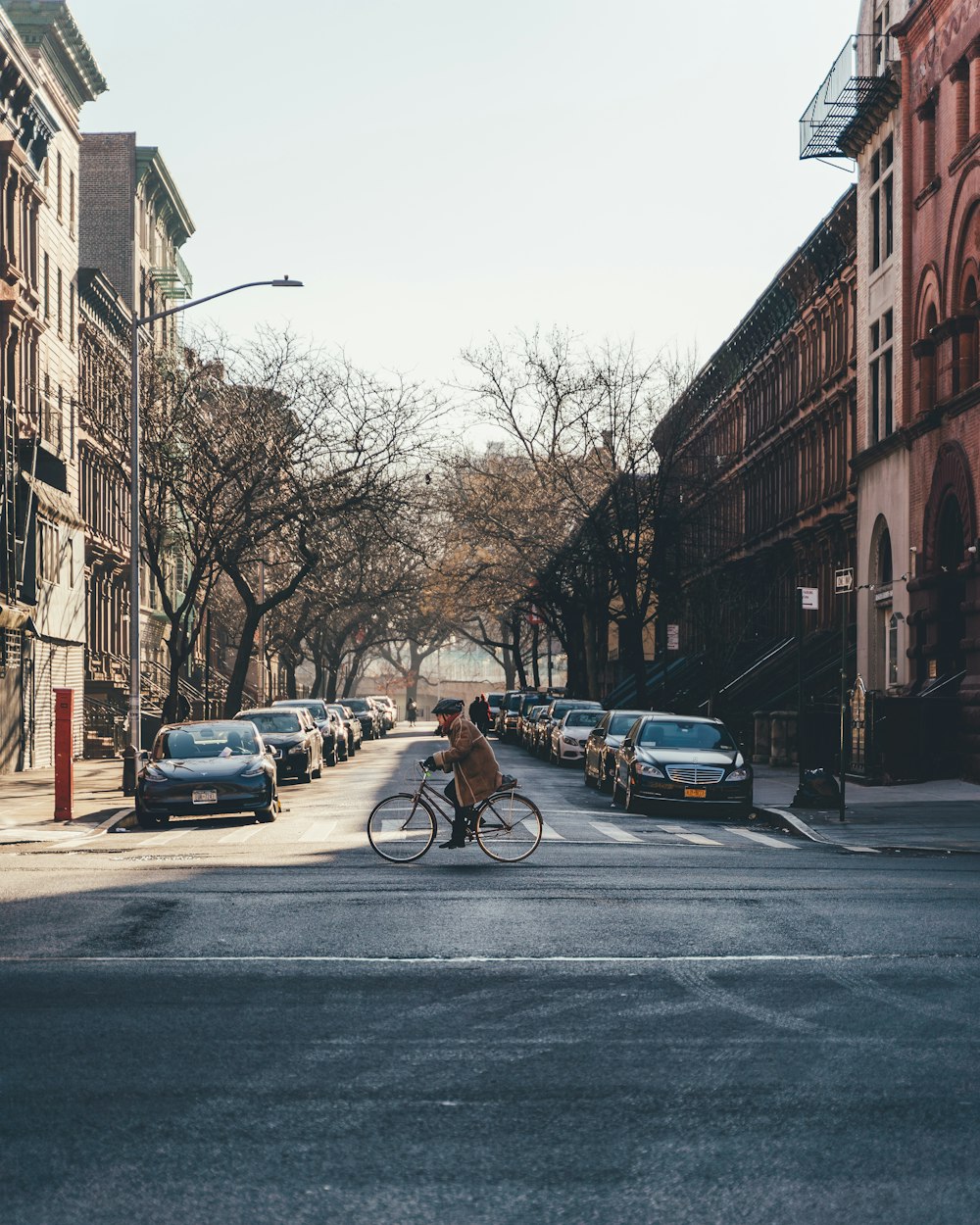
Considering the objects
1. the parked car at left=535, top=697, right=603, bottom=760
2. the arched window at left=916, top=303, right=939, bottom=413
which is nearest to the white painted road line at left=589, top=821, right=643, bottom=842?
the arched window at left=916, top=303, right=939, bottom=413

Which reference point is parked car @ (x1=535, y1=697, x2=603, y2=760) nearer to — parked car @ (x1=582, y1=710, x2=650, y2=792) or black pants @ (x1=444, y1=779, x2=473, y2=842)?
parked car @ (x1=582, y1=710, x2=650, y2=792)

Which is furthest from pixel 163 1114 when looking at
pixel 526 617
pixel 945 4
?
pixel 526 617

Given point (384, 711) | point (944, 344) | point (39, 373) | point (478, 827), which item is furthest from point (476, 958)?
point (384, 711)

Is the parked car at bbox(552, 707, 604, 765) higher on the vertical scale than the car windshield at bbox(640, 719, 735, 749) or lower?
lower

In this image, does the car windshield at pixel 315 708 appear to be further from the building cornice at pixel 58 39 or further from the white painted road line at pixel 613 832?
the white painted road line at pixel 613 832

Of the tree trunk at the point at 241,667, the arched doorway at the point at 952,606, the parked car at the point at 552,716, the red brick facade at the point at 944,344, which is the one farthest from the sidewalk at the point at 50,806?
the arched doorway at the point at 952,606

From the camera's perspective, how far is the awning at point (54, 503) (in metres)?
38.8

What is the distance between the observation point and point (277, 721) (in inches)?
1423

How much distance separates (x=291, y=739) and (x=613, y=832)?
1399 cm

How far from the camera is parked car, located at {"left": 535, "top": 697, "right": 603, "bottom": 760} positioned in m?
45.4

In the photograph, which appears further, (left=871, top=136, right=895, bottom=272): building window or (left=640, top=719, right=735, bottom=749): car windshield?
(left=871, top=136, right=895, bottom=272): building window

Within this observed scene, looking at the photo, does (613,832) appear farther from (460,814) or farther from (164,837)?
(164,837)

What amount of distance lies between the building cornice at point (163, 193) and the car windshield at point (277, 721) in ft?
108

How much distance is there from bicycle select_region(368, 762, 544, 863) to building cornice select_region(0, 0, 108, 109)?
31201 millimetres
